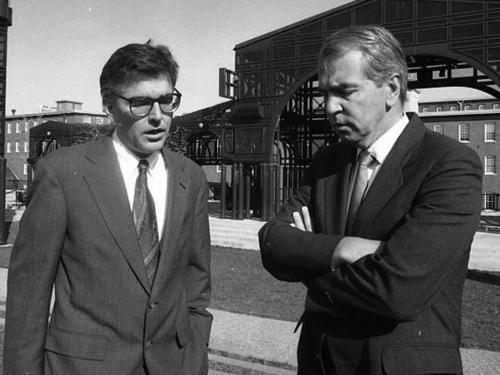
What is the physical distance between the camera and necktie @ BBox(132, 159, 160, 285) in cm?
254

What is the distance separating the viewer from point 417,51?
1652 cm

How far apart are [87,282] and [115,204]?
39 centimetres

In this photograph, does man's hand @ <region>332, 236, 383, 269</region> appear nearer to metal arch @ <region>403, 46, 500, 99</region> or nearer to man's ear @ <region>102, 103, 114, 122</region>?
man's ear @ <region>102, 103, 114, 122</region>

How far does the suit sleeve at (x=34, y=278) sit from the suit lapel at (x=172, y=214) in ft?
1.59

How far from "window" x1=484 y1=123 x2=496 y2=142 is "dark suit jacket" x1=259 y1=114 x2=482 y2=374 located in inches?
1872

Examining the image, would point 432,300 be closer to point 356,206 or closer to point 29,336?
point 356,206

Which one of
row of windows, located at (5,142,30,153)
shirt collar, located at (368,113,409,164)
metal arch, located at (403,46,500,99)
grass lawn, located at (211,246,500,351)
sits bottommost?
grass lawn, located at (211,246,500,351)

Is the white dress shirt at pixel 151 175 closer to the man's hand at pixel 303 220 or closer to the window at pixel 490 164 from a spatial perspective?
the man's hand at pixel 303 220

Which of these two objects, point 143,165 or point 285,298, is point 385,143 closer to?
point 143,165

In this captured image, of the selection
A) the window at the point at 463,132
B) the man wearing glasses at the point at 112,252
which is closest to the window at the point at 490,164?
the window at the point at 463,132

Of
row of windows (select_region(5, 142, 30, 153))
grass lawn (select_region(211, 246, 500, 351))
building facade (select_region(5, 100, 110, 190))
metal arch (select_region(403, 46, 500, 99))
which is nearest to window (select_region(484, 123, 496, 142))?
metal arch (select_region(403, 46, 500, 99))

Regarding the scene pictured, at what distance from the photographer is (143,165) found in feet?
8.70

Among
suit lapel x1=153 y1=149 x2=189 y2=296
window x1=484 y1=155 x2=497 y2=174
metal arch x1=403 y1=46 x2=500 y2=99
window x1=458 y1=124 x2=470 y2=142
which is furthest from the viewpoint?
window x1=458 y1=124 x2=470 y2=142

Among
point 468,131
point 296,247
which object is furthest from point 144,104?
point 468,131
